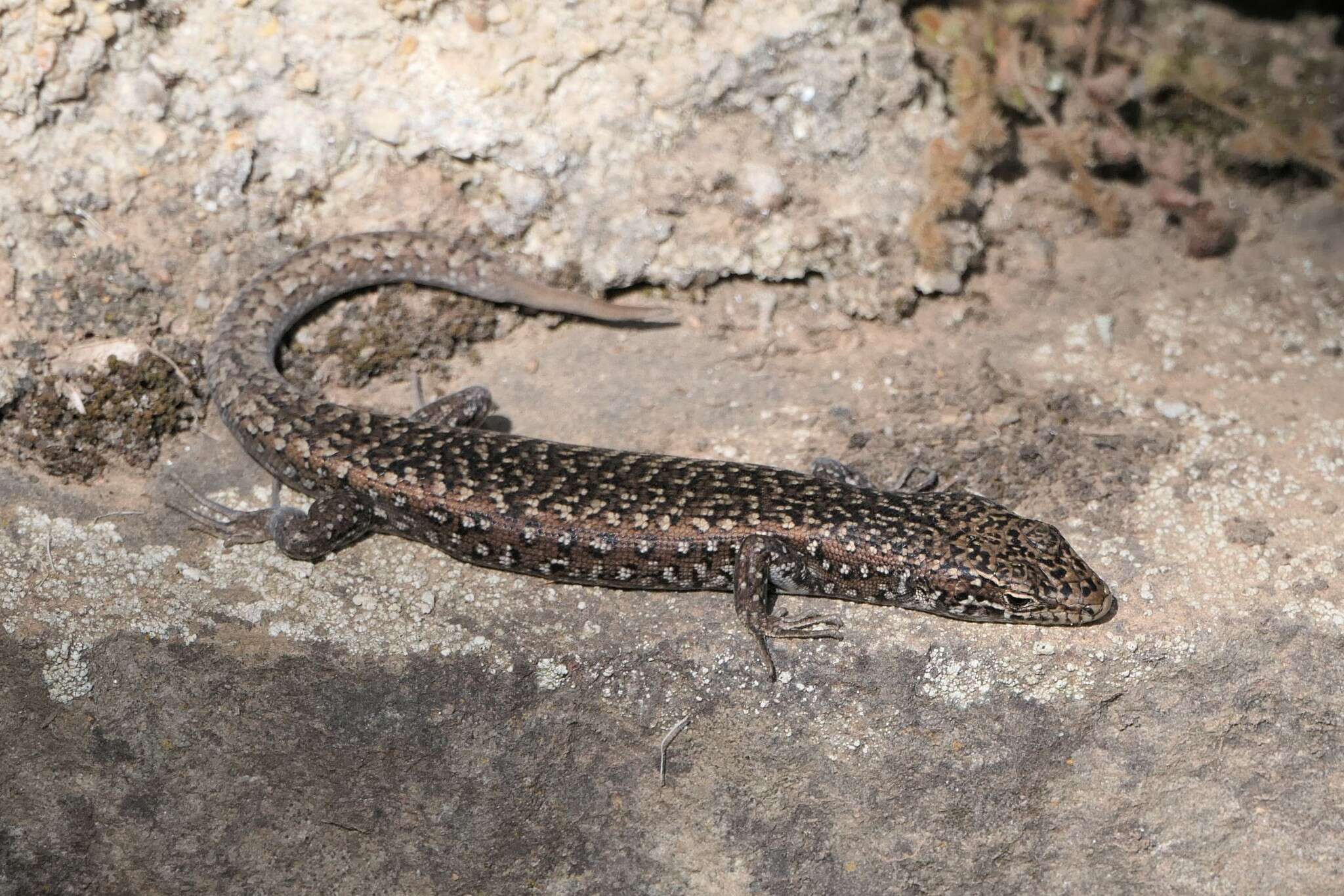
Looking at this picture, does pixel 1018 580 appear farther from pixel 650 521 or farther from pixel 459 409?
pixel 459 409

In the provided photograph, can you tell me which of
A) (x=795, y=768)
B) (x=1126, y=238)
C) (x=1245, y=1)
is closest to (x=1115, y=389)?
(x=1126, y=238)

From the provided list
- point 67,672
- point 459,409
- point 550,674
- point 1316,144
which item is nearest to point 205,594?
point 67,672

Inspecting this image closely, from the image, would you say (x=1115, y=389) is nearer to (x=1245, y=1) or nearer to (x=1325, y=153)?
(x=1325, y=153)

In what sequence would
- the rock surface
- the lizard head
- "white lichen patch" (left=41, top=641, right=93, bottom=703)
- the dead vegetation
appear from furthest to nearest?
the dead vegetation, the lizard head, "white lichen patch" (left=41, top=641, right=93, bottom=703), the rock surface

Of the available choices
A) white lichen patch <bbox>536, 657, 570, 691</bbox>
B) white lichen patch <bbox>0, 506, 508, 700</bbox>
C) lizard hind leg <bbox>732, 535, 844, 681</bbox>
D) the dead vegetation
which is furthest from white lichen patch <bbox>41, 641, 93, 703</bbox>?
the dead vegetation

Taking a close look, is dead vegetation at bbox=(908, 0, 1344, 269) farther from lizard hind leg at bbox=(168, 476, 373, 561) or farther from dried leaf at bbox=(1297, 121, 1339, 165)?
lizard hind leg at bbox=(168, 476, 373, 561)

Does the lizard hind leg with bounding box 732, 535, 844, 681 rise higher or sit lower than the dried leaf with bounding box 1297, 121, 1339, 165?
lower

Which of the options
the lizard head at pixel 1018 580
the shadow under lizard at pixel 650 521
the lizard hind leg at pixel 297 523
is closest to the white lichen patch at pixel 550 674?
the shadow under lizard at pixel 650 521
